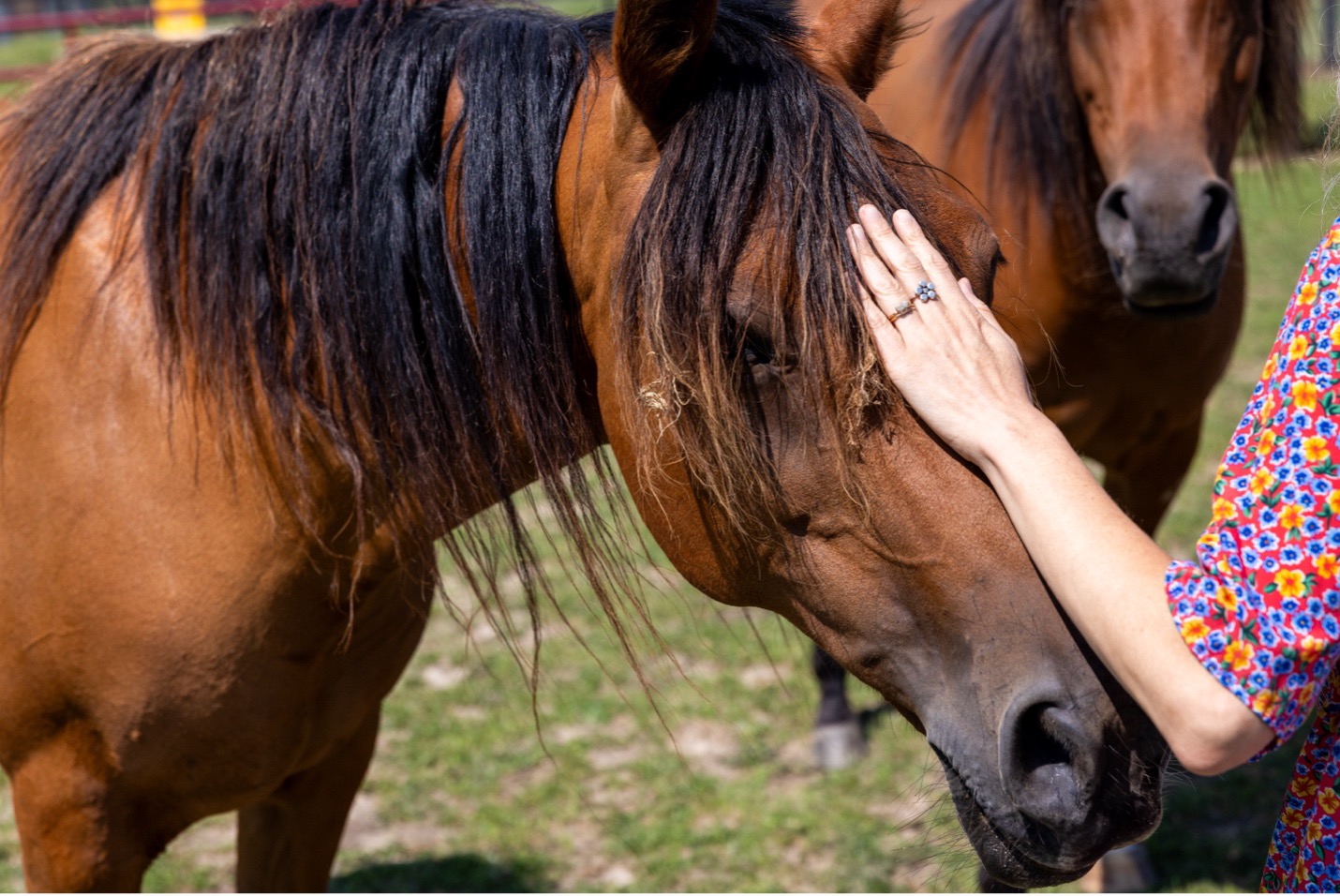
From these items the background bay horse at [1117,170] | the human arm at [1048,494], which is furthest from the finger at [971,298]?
the background bay horse at [1117,170]

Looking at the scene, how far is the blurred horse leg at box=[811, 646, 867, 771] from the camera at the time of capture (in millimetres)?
3541

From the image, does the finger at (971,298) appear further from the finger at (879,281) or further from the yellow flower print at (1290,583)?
the yellow flower print at (1290,583)

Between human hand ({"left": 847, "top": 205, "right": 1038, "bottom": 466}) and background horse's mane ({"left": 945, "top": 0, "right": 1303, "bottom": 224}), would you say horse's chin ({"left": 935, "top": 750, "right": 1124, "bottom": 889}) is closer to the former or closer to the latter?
human hand ({"left": 847, "top": 205, "right": 1038, "bottom": 466})

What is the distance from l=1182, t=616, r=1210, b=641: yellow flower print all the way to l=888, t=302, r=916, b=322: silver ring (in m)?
0.42

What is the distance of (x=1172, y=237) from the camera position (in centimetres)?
252

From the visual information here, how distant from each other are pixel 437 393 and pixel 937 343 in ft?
2.22

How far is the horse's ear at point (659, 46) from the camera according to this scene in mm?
1266

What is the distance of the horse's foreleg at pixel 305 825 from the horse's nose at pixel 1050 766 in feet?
4.27

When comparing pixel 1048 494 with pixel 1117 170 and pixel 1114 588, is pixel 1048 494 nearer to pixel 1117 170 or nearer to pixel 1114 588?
pixel 1114 588

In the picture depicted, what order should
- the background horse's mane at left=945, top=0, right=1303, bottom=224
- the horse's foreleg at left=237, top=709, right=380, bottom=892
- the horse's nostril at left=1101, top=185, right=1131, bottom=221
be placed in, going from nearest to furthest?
1. the horse's foreleg at left=237, top=709, right=380, bottom=892
2. the horse's nostril at left=1101, top=185, right=1131, bottom=221
3. the background horse's mane at left=945, top=0, right=1303, bottom=224

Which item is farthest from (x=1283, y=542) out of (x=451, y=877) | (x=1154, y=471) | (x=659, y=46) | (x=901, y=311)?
(x=451, y=877)

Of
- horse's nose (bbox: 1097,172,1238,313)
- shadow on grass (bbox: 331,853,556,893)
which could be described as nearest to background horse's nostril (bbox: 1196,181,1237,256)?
horse's nose (bbox: 1097,172,1238,313)

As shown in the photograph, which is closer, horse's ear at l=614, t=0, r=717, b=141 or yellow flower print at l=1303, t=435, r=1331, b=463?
yellow flower print at l=1303, t=435, r=1331, b=463

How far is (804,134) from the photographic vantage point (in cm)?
131
